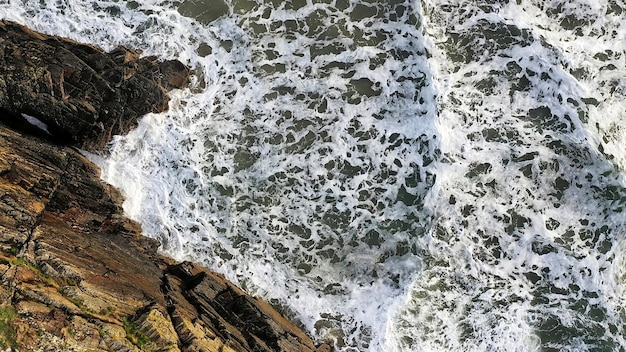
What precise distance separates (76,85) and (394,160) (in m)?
10.3

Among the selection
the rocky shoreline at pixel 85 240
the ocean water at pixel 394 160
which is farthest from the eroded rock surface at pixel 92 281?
the ocean water at pixel 394 160

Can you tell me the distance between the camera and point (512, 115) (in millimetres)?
16203

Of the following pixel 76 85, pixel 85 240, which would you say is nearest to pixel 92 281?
pixel 85 240

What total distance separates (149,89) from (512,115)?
12.4m

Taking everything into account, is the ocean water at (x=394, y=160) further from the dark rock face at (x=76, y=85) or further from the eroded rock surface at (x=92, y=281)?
the eroded rock surface at (x=92, y=281)

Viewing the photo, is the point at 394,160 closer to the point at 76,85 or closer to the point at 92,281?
the point at 92,281

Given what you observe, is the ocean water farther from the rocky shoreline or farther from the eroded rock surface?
the eroded rock surface

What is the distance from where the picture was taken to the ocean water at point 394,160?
1538 cm

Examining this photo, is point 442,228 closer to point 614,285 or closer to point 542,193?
point 542,193

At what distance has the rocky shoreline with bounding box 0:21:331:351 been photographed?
9.97 metres

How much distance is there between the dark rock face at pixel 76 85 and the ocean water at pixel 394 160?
733 millimetres

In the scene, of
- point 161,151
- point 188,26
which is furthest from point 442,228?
point 188,26

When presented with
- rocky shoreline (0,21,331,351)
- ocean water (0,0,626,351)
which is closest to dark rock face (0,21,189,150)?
rocky shoreline (0,21,331,351)

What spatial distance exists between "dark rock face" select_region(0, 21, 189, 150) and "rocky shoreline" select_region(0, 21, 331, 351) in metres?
0.03
